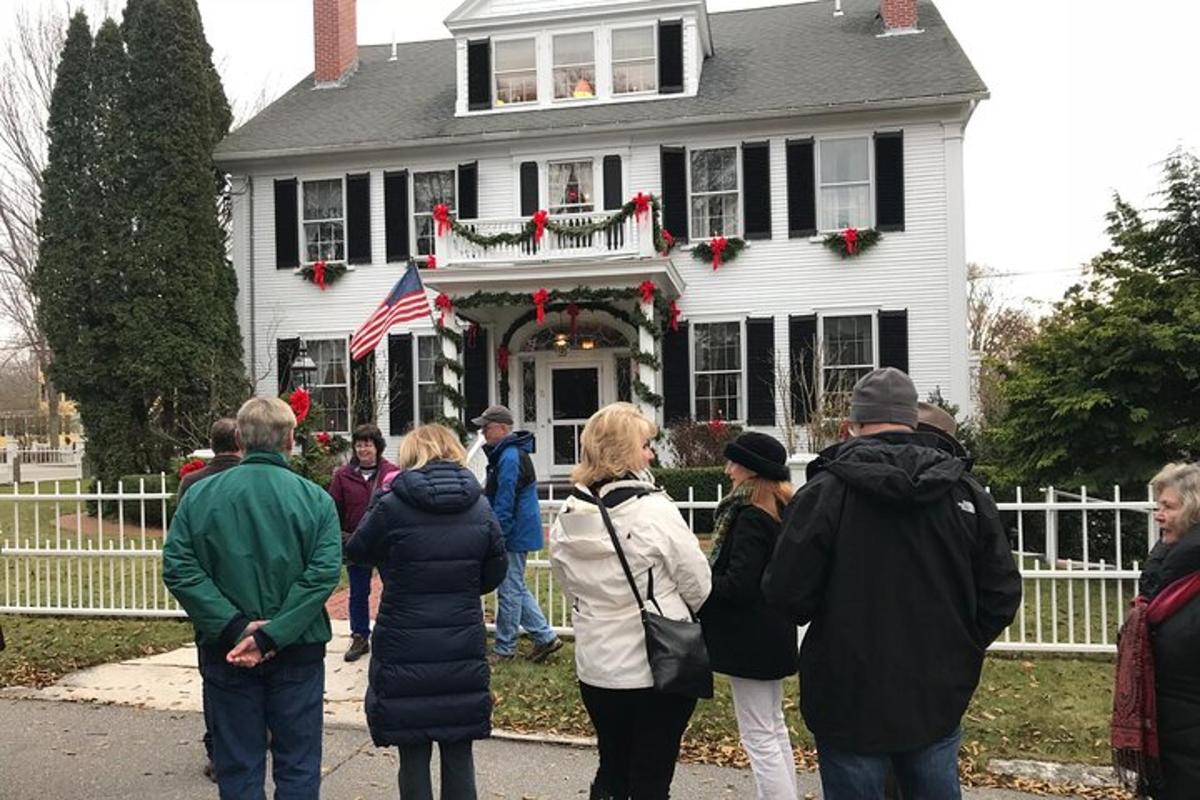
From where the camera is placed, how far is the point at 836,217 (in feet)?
53.0

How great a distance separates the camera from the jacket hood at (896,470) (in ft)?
8.60

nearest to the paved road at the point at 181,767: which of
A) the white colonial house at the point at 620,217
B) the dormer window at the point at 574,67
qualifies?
the white colonial house at the point at 620,217

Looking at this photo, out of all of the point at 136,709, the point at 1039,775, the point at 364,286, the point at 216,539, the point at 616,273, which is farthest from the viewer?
the point at 364,286

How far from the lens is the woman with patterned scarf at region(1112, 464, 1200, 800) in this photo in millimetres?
2855

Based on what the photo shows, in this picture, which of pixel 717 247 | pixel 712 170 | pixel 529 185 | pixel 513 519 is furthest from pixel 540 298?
pixel 513 519

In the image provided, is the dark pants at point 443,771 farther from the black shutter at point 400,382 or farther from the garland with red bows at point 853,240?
the black shutter at point 400,382

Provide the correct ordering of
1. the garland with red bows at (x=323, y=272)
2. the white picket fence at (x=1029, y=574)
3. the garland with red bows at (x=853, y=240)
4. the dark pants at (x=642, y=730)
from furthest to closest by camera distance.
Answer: the garland with red bows at (x=323, y=272), the garland with red bows at (x=853, y=240), the white picket fence at (x=1029, y=574), the dark pants at (x=642, y=730)

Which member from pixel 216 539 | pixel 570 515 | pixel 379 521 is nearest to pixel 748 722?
pixel 570 515

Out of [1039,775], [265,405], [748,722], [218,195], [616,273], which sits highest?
[218,195]

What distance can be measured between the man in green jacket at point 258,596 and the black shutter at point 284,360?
49.8 feet

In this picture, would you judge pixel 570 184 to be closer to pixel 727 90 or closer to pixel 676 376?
pixel 727 90

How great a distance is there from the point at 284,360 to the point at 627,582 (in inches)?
635

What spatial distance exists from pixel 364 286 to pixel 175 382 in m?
3.85

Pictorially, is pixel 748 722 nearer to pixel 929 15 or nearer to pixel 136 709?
pixel 136 709
